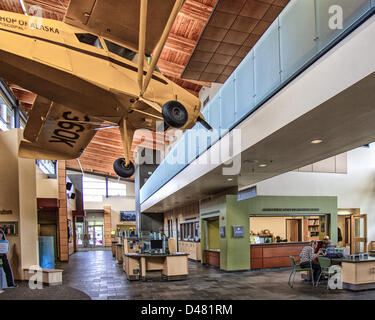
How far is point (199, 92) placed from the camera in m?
18.0

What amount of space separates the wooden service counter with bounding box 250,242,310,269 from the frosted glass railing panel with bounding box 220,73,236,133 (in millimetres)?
6088

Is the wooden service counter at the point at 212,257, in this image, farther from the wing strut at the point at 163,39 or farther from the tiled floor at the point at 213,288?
the wing strut at the point at 163,39

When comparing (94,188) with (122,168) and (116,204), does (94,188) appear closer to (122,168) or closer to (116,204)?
(116,204)

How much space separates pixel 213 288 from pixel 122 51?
6.65m

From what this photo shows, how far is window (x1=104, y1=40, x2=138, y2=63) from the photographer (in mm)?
5020

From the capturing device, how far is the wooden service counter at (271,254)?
1288 centimetres

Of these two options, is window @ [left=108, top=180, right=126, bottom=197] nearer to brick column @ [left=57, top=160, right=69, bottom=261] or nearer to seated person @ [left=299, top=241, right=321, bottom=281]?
brick column @ [left=57, top=160, right=69, bottom=261]

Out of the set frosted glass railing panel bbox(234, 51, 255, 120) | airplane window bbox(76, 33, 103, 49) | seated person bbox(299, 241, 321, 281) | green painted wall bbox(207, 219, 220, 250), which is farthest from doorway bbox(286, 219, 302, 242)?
airplane window bbox(76, 33, 103, 49)

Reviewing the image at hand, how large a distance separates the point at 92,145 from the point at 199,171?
1882cm

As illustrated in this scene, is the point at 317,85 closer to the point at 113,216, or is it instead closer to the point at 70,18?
the point at 70,18

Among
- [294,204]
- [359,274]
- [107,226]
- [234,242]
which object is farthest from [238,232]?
[107,226]

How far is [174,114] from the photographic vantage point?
5.14 meters

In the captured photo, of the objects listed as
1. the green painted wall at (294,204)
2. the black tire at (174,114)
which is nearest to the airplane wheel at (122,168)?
the black tire at (174,114)

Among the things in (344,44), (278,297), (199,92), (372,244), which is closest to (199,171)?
(278,297)
